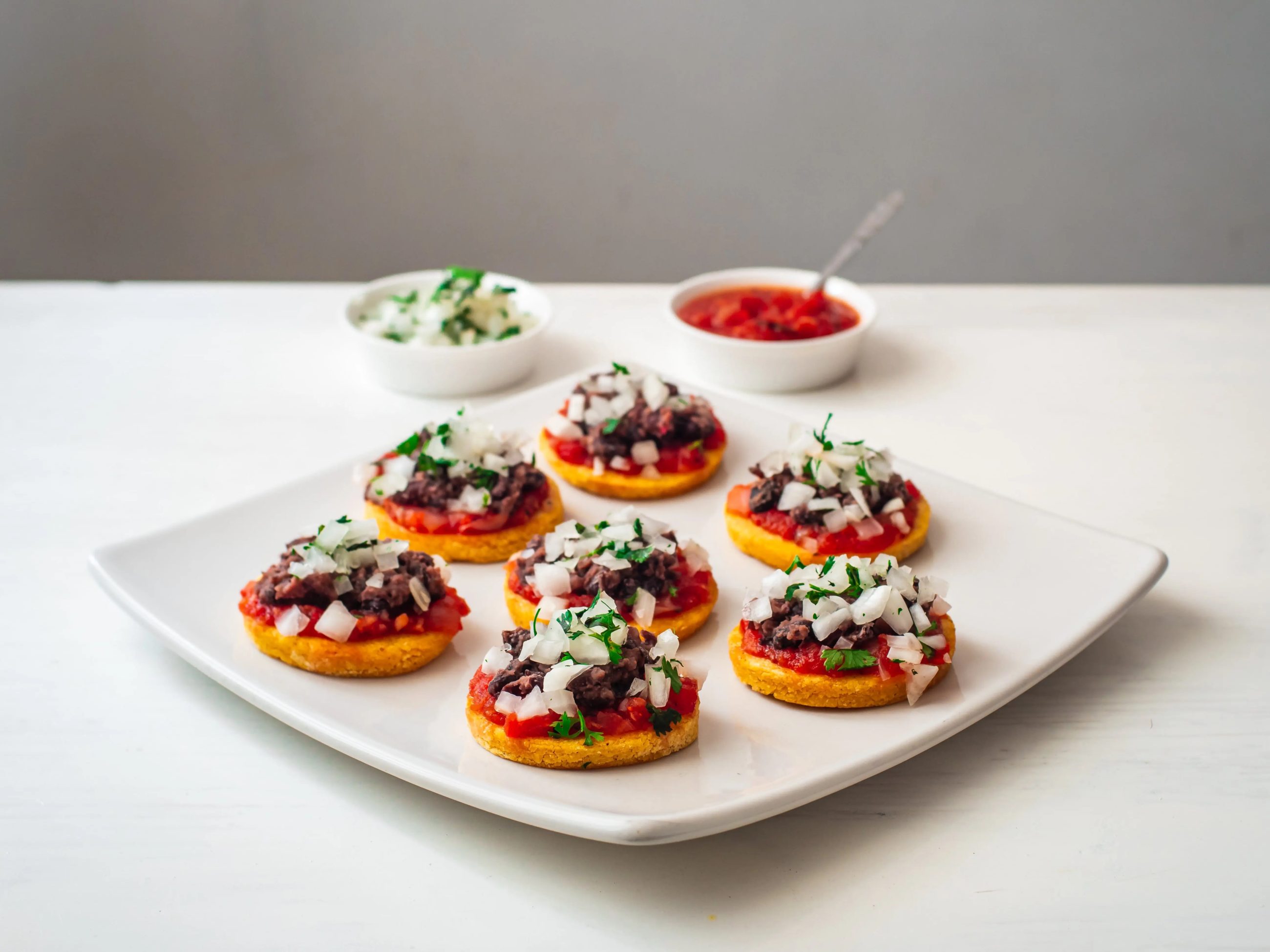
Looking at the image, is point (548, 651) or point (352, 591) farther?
point (352, 591)

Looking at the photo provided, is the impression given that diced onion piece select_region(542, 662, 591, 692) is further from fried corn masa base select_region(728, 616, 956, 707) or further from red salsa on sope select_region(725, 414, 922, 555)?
red salsa on sope select_region(725, 414, 922, 555)

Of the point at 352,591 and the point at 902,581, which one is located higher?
the point at 902,581

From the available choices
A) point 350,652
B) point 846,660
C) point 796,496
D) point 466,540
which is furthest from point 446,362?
point 846,660

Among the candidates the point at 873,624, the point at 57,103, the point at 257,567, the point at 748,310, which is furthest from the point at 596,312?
the point at 57,103

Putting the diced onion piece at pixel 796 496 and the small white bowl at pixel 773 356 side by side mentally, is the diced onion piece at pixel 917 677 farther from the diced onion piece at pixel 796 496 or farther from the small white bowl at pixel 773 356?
the small white bowl at pixel 773 356

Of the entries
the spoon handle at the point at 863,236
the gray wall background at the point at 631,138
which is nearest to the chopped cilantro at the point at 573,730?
the spoon handle at the point at 863,236

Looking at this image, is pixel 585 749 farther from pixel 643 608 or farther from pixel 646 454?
pixel 646 454

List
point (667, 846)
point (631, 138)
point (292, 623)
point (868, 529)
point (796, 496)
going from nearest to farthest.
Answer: point (667, 846) < point (292, 623) < point (868, 529) < point (796, 496) < point (631, 138)
